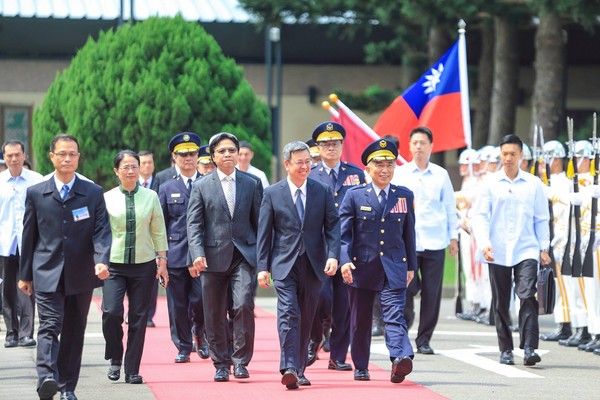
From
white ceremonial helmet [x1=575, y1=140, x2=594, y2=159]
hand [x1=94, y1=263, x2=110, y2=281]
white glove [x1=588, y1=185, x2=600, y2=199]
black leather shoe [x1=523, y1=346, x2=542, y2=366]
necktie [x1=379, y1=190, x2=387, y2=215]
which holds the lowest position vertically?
black leather shoe [x1=523, y1=346, x2=542, y2=366]

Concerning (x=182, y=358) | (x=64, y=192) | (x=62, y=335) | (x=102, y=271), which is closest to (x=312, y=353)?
(x=182, y=358)

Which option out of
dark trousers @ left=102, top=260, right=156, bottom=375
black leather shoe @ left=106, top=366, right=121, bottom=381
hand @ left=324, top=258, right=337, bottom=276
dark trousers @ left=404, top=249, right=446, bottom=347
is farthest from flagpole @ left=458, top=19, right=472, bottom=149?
black leather shoe @ left=106, top=366, right=121, bottom=381

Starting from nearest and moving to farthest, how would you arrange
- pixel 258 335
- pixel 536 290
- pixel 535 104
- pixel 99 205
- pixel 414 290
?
pixel 99 205
pixel 536 290
pixel 414 290
pixel 258 335
pixel 535 104

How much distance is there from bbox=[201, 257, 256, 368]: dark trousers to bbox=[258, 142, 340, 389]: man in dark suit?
13.7 inches

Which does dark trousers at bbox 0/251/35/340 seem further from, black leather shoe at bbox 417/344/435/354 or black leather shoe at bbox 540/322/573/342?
black leather shoe at bbox 540/322/573/342

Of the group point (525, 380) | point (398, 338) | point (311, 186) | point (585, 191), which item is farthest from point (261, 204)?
point (585, 191)

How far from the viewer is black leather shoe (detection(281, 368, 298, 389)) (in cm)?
1066

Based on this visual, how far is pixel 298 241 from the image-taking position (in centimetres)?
1102

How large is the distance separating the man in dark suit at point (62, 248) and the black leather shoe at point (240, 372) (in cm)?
167

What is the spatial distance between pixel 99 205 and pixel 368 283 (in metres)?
2.46

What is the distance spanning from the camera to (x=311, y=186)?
11.1 metres

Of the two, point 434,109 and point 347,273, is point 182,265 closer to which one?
point 347,273

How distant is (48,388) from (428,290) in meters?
5.09

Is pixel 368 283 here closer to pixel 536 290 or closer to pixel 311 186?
pixel 311 186
